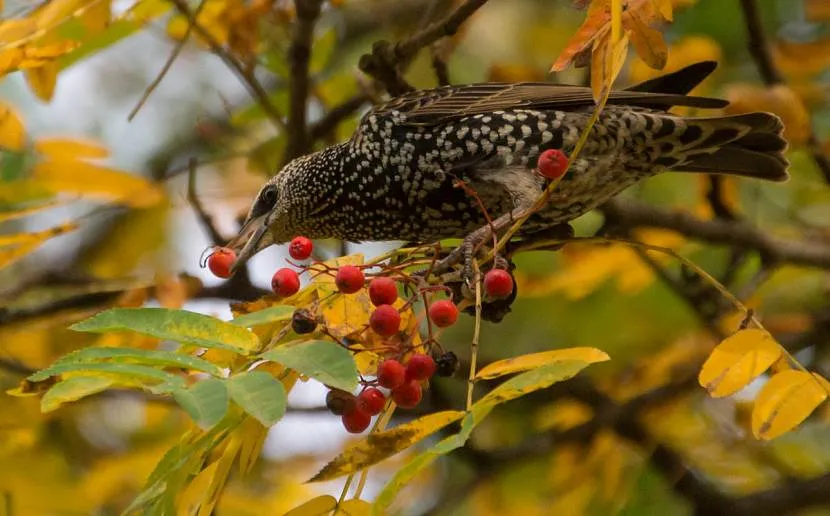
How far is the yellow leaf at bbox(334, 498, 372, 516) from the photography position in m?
2.16

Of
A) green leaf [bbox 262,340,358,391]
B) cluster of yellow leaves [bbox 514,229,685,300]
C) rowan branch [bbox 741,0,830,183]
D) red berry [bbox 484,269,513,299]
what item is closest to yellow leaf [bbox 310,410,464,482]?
green leaf [bbox 262,340,358,391]

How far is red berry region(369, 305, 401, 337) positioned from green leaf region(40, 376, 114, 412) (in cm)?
57

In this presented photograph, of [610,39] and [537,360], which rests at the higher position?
[610,39]

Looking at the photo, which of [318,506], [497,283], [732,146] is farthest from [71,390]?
[732,146]

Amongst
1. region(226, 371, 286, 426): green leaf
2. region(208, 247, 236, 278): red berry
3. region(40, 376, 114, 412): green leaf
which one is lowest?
region(208, 247, 236, 278): red berry

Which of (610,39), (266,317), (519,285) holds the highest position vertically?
(610,39)

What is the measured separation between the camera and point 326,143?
15.2ft

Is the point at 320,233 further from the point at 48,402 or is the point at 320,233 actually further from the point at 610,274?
the point at 48,402

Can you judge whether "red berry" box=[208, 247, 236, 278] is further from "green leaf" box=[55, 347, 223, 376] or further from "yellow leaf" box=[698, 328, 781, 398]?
"yellow leaf" box=[698, 328, 781, 398]

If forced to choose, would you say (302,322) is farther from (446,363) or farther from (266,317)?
(446,363)

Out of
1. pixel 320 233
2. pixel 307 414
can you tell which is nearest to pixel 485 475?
pixel 307 414

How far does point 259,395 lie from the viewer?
1.91m

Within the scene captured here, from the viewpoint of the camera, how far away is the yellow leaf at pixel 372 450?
197 cm

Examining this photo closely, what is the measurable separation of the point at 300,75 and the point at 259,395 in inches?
83.3
